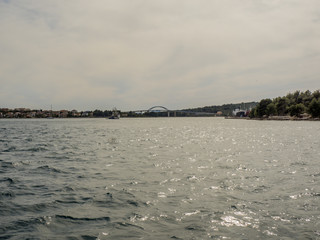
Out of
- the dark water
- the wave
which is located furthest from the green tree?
the wave

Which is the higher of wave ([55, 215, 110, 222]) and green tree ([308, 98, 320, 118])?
green tree ([308, 98, 320, 118])

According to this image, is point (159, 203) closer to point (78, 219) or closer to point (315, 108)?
point (78, 219)

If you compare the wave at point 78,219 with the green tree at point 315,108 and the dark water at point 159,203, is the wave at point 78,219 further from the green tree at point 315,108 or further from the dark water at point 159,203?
the green tree at point 315,108

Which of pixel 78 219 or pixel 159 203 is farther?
pixel 159 203

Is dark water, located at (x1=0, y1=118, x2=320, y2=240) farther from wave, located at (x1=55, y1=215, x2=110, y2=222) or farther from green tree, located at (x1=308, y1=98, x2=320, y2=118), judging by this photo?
green tree, located at (x1=308, y1=98, x2=320, y2=118)

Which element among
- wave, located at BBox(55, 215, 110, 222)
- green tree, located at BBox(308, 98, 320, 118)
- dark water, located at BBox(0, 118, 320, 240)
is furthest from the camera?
green tree, located at BBox(308, 98, 320, 118)

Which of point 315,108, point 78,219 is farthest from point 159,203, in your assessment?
point 315,108

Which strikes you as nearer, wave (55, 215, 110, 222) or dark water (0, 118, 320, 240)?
dark water (0, 118, 320, 240)

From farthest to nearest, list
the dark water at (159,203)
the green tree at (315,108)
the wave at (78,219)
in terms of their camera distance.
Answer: the green tree at (315,108) < the wave at (78,219) < the dark water at (159,203)

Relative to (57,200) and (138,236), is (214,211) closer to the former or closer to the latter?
(138,236)

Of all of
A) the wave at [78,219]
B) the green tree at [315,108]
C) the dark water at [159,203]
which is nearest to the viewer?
the dark water at [159,203]

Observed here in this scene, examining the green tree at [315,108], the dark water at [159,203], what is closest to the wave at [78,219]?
the dark water at [159,203]

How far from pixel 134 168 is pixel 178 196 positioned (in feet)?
30.7

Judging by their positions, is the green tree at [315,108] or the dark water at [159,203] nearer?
the dark water at [159,203]
